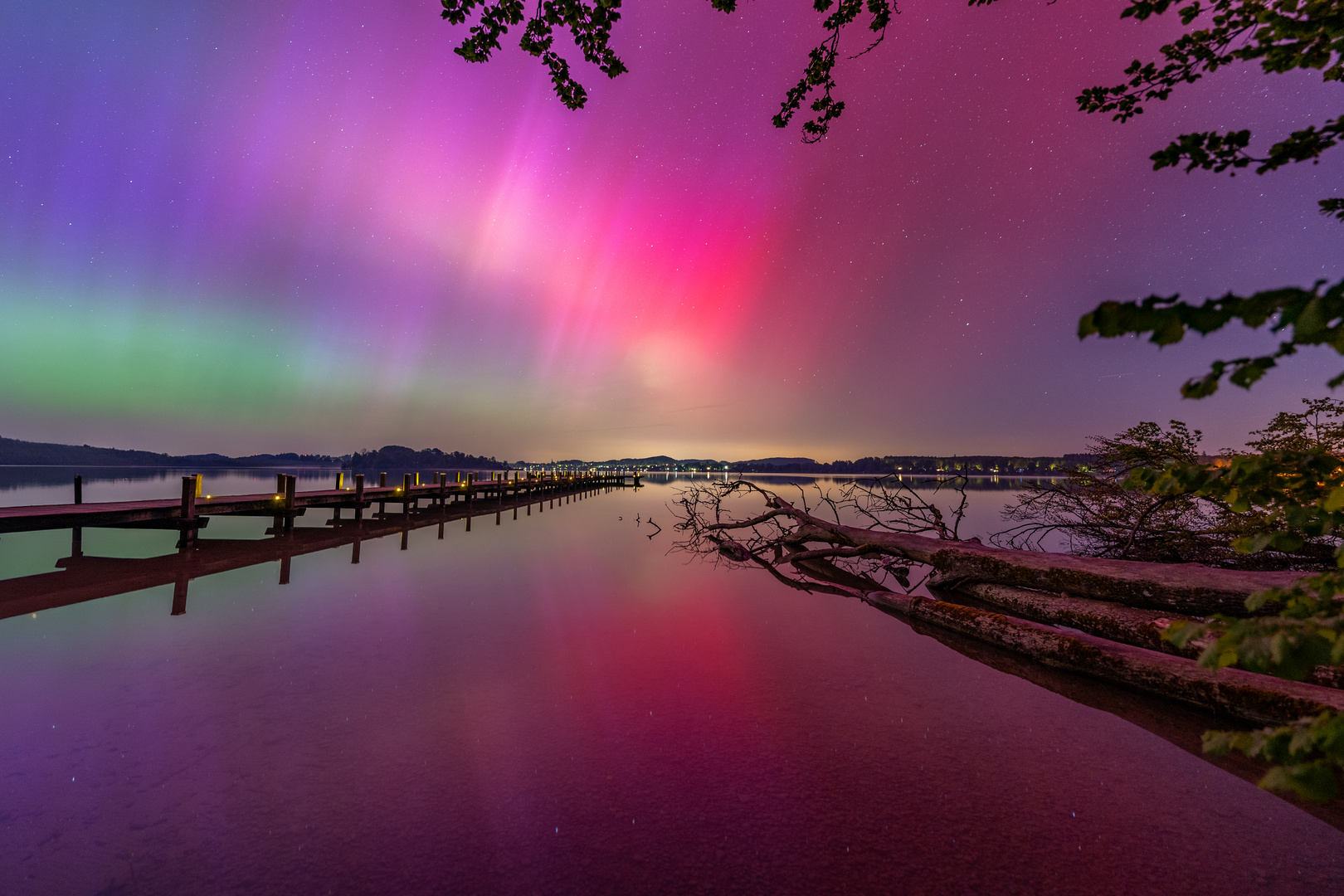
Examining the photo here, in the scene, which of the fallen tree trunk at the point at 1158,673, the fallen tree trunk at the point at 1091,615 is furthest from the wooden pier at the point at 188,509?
the fallen tree trunk at the point at 1091,615

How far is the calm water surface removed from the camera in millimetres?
3512

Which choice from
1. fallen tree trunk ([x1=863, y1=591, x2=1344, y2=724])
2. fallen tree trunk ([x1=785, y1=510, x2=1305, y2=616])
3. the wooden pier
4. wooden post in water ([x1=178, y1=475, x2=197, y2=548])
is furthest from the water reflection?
fallen tree trunk ([x1=785, y1=510, x2=1305, y2=616])

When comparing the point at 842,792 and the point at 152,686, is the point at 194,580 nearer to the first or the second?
the point at 152,686

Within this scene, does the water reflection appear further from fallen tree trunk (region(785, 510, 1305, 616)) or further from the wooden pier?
fallen tree trunk (region(785, 510, 1305, 616))

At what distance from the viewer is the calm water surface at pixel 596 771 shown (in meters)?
3.51

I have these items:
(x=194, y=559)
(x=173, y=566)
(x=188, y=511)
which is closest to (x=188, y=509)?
(x=188, y=511)

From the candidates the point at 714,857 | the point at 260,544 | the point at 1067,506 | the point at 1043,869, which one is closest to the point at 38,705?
the point at 714,857

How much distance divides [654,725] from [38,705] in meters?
6.69

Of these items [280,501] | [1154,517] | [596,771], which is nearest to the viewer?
[596,771]

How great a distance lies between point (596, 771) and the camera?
467 centimetres

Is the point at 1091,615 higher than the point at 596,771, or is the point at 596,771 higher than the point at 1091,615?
the point at 1091,615

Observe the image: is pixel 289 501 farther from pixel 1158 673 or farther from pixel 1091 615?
pixel 1158 673

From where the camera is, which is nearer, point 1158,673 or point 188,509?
point 1158,673

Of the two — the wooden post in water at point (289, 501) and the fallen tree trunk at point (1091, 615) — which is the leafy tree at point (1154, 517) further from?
the wooden post in water at point (289, 501)
